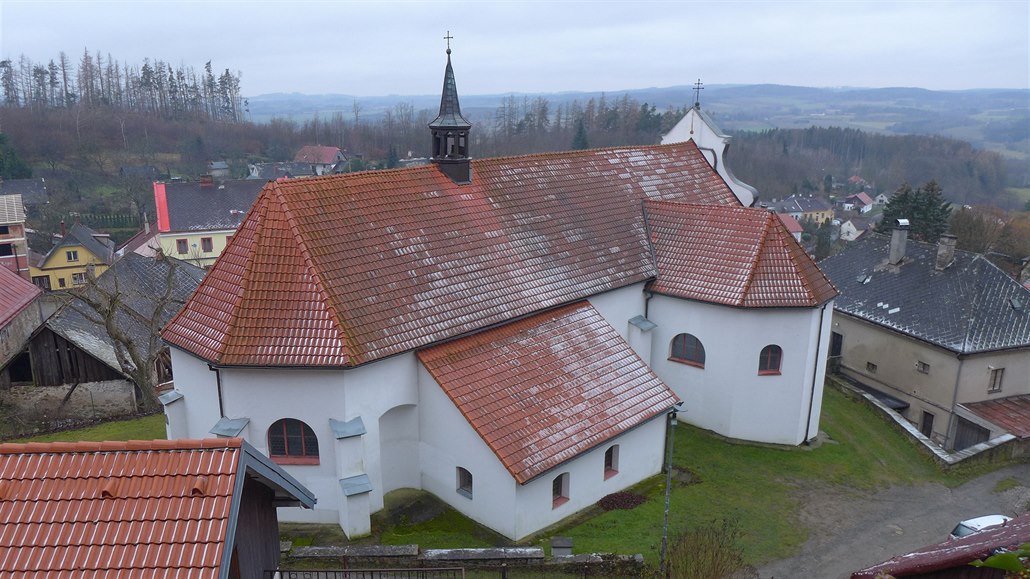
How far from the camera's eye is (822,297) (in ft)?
73.9

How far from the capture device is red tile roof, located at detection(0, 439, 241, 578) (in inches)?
295

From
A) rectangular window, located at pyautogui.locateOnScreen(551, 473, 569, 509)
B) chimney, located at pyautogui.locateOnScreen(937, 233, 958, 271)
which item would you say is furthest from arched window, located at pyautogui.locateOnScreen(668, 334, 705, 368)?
chimney, located at pyautogui.locateOnScreen(937, 233, 958, 271)

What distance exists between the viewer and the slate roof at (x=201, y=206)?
187ft

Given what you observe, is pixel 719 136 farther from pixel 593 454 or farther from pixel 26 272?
pixel 26 272

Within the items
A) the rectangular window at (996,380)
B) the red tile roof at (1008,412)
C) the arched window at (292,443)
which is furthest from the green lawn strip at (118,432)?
the rectangular window at (996,380)

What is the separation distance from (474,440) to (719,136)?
20263 mm

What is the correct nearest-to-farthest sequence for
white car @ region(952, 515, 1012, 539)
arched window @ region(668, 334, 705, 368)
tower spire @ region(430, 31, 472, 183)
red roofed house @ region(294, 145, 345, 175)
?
1. white car @ region(952, 515, 1012, 539)
2. tower spire @ region(430, 31, 472, 183)
3. arched window @ region(668, 334, 705, 368)
4. red roofed house @ region(294, 145, 345, 175)

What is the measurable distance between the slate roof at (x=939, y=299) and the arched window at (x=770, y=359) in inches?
404

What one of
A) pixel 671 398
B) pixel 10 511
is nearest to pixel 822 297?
pixel 671 398

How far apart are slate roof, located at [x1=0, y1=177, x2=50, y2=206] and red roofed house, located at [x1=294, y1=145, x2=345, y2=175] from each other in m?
34.3

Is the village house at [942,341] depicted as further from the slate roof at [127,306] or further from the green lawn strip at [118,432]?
the slate roof at [127,306]

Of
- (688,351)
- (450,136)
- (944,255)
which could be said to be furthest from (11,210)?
(944,255)

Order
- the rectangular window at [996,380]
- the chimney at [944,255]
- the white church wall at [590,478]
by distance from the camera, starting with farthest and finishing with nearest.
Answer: the chimney at [944,255], the rectangular window at [996,380], the white church wall at [590,478]

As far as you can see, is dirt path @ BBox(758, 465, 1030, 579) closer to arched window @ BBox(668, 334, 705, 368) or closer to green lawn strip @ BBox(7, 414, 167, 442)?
arched window @ BBox(668, 334, 705, 368)
